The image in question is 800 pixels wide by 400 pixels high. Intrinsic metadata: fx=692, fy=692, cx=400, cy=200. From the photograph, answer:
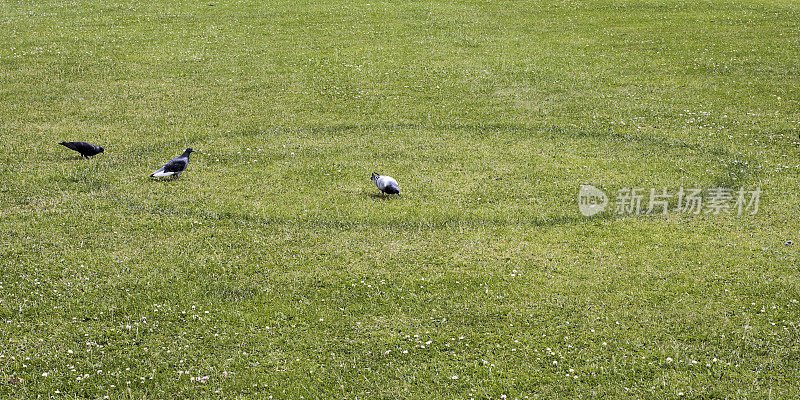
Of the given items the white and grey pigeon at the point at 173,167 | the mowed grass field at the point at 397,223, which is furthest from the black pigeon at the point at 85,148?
the white and grey pigeon at the point at 173,167

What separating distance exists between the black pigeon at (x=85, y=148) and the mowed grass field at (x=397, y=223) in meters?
0.27

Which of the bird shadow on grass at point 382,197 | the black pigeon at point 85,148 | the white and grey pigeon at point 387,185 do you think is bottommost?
the black pigeon at point 85,148

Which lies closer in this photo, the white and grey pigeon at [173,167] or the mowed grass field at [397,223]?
the mowed grass field at [397,223]

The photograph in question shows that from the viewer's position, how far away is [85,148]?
714 inches

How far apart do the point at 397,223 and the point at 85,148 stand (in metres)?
9.00

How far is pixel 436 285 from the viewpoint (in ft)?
40.6

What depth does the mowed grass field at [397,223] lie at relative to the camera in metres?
10.2

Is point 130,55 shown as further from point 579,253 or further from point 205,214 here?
point 579,253

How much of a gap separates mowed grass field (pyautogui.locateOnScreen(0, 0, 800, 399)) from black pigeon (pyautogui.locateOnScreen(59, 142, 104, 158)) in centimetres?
27

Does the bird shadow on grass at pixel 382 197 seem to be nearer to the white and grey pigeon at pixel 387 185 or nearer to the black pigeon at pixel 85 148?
the white and grey pigeon at pixel 387 185

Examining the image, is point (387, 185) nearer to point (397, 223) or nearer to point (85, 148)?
point (397, 223)

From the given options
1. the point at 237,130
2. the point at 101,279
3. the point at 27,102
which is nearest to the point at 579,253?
the point at 101,279

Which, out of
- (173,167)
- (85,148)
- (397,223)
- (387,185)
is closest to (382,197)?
(387,185)

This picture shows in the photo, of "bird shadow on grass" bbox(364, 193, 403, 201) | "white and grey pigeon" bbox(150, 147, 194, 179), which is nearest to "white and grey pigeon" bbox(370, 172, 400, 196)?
"bird shadow on grass" bbox(364, 193, 403, 201)
